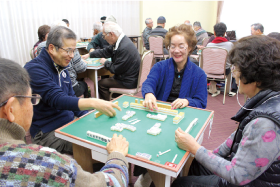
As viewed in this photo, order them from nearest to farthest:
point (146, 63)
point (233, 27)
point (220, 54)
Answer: point (146, 63) < point (220, 54) < point (233, 27)

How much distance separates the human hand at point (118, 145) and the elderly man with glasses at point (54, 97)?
0.34 meters

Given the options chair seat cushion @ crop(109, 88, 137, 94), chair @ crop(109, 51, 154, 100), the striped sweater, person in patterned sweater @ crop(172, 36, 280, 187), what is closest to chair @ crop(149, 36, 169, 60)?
chair @ crop(109, 51, 154, 100)

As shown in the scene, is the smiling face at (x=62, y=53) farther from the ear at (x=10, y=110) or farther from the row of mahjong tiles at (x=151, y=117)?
the ear at (x=10, y=110)

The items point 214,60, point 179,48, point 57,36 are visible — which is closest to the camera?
point 57,36

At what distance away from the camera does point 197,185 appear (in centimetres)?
118

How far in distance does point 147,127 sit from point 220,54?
292cm

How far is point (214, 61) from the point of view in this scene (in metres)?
3.80

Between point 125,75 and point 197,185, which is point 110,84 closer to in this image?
point 125,75

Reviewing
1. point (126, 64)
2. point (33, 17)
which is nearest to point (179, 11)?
point (33, 17)

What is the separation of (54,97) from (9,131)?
2.69ft

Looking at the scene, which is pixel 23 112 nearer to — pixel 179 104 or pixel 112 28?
pixel 179 104

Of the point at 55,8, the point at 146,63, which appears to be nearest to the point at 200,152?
the point at 146,63

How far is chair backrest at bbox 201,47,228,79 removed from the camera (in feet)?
12.1

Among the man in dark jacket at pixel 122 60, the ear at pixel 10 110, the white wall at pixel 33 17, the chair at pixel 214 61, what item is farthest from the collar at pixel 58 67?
the white wall at pixel 33 17
